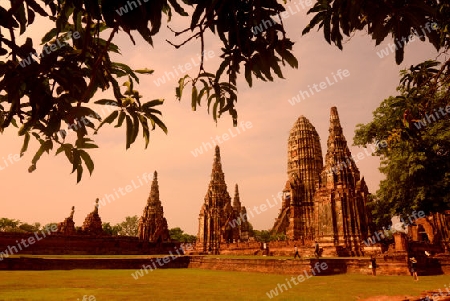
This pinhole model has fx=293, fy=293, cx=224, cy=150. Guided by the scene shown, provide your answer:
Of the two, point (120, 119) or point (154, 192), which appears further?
point (154, 192)

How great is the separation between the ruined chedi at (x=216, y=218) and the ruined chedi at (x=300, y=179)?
32.4 feet

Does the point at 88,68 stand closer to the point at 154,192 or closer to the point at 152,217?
the point at 152,217

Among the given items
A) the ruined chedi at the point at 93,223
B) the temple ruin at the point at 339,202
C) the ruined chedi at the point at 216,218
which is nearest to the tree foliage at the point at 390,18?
the temple ruin at the point at 339,202

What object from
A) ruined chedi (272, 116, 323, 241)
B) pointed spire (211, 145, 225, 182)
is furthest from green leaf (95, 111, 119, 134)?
ruined chedi (272, 116, 323, 241)

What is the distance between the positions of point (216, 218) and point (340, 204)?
1751cm

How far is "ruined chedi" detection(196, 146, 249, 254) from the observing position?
3366cm

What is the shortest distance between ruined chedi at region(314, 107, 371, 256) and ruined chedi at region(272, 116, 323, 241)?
18668 mm

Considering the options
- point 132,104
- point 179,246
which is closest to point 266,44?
point 132,104

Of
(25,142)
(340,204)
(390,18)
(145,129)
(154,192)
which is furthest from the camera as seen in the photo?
(154,192)

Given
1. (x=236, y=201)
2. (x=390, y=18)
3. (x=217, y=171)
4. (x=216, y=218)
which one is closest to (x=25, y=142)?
(x=390, y=18)

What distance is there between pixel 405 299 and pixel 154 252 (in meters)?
27.1

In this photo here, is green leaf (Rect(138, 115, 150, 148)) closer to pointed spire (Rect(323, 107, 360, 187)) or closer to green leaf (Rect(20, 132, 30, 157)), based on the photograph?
green leaf (Rect(20, 132, 30, 157))

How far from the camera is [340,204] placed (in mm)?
20797

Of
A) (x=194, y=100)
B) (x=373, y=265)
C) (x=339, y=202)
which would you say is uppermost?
(x=194, y=100)
